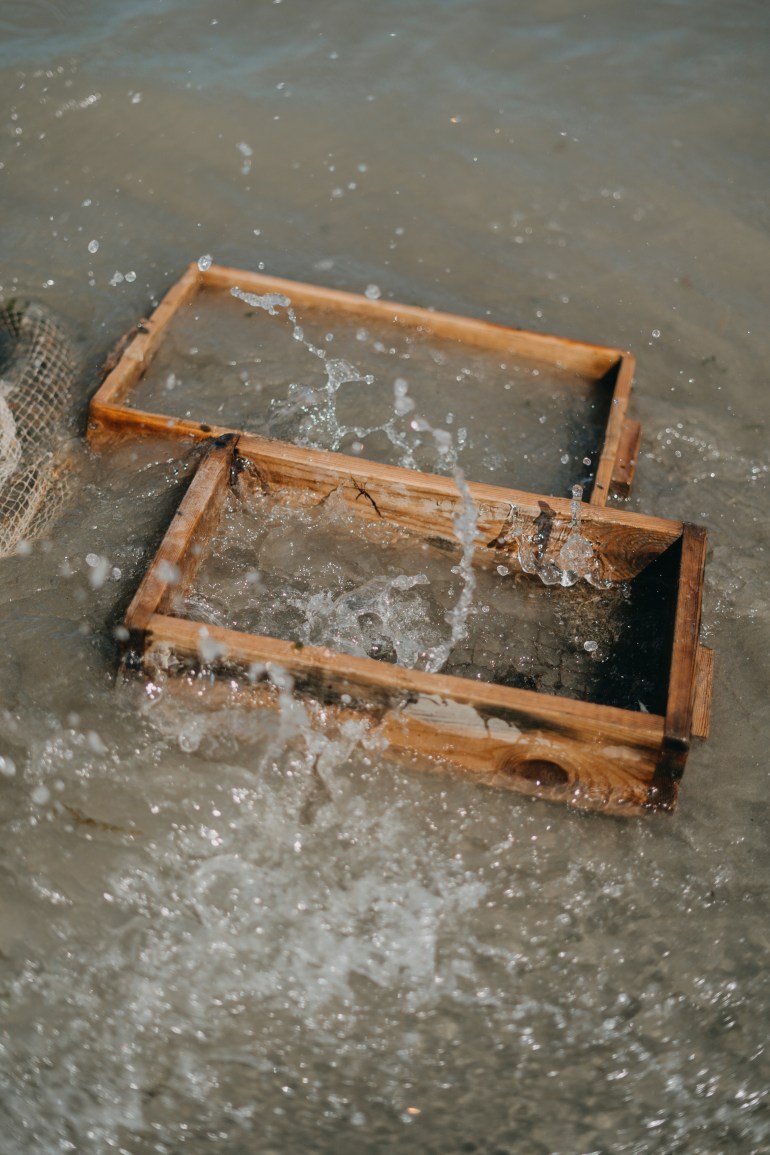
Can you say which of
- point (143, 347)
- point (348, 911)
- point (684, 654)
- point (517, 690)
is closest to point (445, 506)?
point (517, 690)

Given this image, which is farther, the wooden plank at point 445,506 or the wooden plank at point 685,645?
the wooden plank at point 445,506

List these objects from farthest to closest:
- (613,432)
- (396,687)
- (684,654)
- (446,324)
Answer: (446,324)
(613,432)
(684,654)
(396,687)

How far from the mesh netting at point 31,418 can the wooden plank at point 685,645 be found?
2287mm

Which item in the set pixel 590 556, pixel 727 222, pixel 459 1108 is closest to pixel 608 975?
pixel 459 1108

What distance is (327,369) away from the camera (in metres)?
4.27

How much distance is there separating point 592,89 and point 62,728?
5520 mm

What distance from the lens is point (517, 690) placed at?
272 centimetres

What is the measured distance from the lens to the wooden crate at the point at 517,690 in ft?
8.82

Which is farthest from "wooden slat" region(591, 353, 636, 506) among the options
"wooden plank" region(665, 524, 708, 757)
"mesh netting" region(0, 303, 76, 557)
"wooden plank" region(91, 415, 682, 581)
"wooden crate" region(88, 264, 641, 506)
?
"mesh netting" region(0, 303, 76, 557)

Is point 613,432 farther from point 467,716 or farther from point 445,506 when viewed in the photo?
point 467,716

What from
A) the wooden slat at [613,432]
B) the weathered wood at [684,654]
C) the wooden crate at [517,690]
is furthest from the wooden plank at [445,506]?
the wooden slat at [613,432]

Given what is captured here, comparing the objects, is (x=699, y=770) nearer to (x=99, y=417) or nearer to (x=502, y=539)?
(x=502, y=539)

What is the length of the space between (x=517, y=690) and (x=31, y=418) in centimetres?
248

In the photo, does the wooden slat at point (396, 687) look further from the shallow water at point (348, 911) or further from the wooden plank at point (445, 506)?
the wooden plank at point (445, 506)
